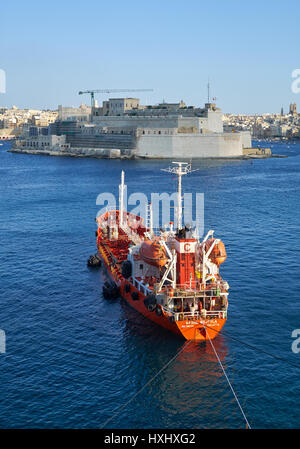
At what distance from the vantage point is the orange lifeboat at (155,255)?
89.8 ft

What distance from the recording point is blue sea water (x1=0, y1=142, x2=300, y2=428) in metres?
20.0

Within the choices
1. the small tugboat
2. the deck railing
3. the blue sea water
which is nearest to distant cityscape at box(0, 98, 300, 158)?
the blue sea water

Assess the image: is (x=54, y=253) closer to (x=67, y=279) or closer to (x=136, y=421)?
(x=67, y=279)

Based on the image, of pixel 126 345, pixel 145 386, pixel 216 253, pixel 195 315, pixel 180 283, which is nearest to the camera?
pixel 145 386

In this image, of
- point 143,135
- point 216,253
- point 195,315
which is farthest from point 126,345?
point 143,135

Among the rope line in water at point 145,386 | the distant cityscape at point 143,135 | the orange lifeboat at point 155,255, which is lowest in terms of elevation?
the rope line in water at point 145,386

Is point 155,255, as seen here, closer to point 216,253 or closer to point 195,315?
point 216,253

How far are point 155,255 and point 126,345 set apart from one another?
16.3 feet

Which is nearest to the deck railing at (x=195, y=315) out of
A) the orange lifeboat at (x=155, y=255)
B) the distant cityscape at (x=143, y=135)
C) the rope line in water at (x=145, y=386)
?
the rope line in water at (x=145, y=386)

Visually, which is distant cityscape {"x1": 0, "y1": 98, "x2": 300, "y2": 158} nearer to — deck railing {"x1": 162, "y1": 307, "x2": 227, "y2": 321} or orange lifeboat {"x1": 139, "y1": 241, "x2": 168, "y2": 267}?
orange lifeboat {"x1": 139, "y1": 241, "x2": 168, "y2": 267}

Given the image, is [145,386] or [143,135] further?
[143,135]

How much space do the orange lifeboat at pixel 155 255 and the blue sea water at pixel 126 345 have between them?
342 cm

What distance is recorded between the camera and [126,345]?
2555cm

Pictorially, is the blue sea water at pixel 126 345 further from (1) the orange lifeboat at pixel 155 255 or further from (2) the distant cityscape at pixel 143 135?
(2) the distant cityscape at pixel 143 135
